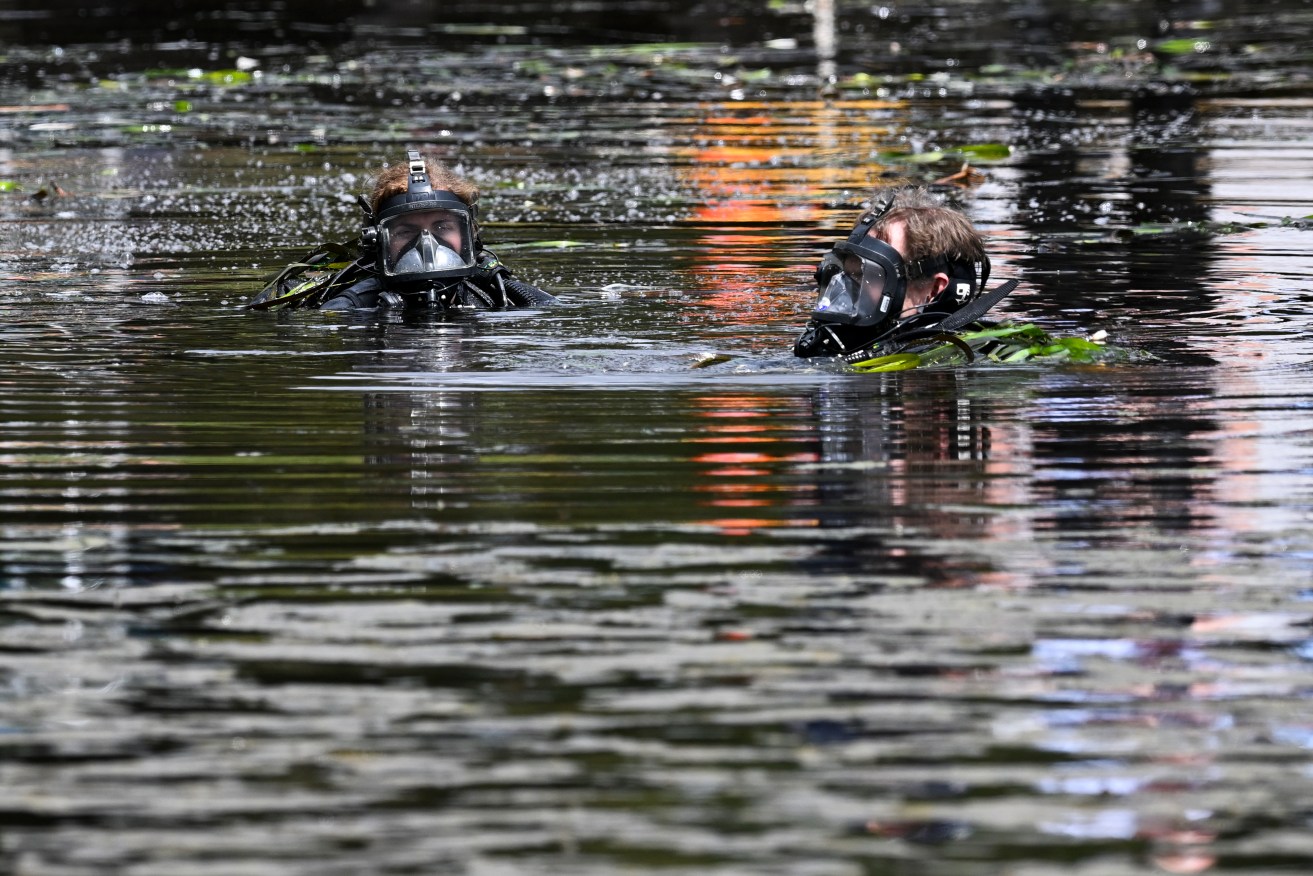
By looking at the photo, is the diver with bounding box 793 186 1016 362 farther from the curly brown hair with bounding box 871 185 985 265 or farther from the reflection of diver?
the reflection of diver

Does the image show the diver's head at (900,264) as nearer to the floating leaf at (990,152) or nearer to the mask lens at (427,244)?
the mask lens at (427,244)

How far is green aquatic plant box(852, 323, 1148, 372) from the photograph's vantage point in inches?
363

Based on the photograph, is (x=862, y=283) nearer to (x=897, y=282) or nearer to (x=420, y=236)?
(x=897, y=282)

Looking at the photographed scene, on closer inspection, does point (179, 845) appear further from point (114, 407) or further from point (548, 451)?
point (114, 407)

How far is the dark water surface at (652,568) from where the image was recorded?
14.2 feet

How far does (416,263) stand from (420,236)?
149 millimetres

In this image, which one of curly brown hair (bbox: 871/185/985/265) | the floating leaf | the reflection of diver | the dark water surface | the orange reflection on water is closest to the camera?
the dark water surface

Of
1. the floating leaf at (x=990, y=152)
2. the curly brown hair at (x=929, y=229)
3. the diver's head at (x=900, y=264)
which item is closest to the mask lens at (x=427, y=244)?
the diver's head at (x=900, y=264)

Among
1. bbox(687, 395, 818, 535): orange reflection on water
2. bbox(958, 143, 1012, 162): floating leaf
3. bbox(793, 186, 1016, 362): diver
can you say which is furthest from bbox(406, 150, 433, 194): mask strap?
bbox(958, 143, 1012, 162): floating leaf

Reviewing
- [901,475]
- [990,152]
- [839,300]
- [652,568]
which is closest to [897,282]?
[839,300]

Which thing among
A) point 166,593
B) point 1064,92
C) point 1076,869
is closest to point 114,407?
point 166,593

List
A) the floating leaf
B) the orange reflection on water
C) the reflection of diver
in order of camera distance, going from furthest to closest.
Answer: the floating leaf
the orange reflection on water
the reflection of diver

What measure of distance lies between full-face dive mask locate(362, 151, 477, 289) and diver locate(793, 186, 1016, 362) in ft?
7.83

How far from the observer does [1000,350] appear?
9.37m
